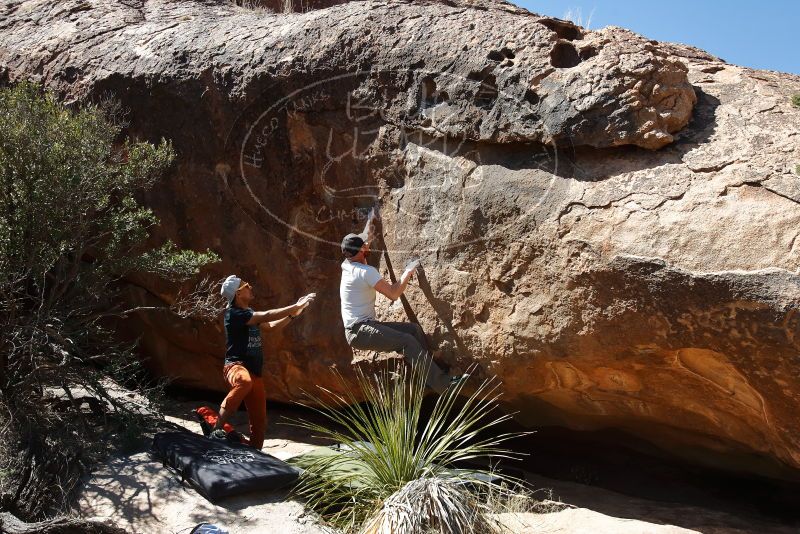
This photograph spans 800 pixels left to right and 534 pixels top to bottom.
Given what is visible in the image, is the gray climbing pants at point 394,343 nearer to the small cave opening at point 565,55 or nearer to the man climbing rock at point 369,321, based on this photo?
the man climbing rock at point 369,321

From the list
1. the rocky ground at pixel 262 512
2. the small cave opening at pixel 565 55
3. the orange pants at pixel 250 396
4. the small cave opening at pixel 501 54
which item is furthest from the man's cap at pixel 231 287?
the small cave opening at pixel 565 55

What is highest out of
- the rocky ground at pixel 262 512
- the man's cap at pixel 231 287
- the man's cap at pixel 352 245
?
the man's cap at pixel 352 245

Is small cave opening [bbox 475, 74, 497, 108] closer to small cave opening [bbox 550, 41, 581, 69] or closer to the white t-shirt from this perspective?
small cave opening [bbox 550, 41, 581, 69]

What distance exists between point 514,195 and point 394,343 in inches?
48.4

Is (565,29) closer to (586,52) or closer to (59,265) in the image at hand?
(586,52)

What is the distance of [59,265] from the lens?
22.0ft

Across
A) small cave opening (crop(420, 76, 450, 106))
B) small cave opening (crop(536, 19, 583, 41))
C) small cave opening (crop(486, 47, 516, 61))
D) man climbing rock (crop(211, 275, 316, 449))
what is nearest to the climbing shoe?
man climbing rock (crop(211, 275, 316, 449))

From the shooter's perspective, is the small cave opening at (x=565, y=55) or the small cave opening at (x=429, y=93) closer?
the small cave opening at (x=565, y=55)

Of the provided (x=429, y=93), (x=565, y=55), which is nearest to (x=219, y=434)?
(x=429, y=93)

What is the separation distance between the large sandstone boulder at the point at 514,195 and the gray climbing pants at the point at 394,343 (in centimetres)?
17

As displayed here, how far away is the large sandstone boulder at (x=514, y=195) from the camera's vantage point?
5.04m

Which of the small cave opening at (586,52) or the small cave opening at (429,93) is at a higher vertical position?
the small cave opening at (586,52)

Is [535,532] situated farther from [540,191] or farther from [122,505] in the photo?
[122,505]

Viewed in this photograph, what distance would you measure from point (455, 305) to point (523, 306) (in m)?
0.51
